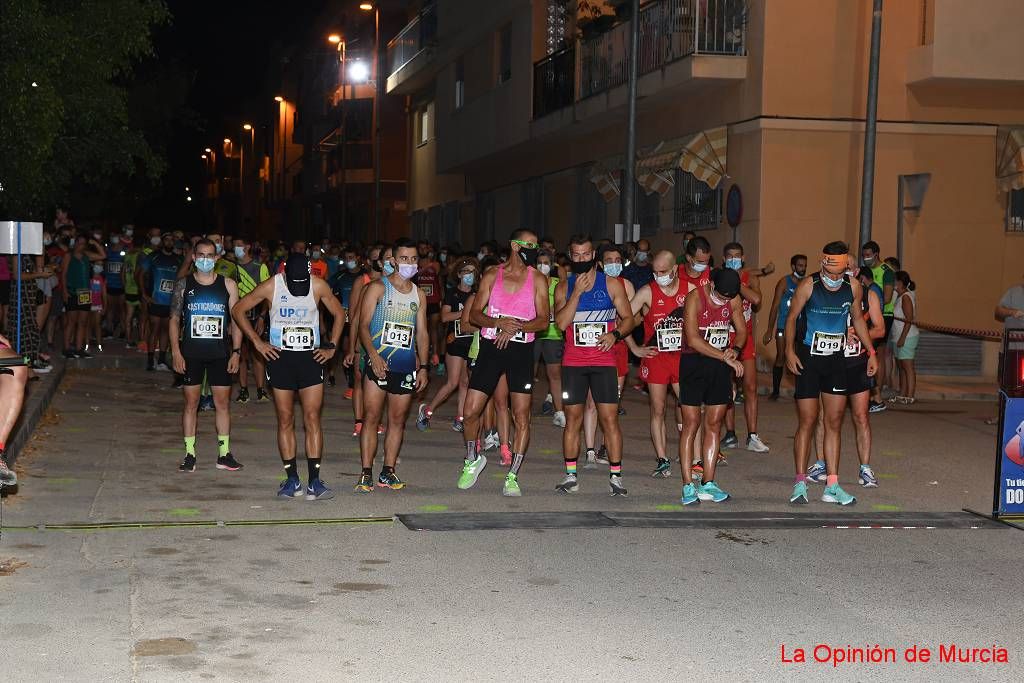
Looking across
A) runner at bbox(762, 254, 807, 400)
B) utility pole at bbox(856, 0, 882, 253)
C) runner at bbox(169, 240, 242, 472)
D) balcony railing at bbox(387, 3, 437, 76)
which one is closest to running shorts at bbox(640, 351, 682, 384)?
runner at bbox(762, 254, 807, 400)

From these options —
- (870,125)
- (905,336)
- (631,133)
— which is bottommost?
(905,336)

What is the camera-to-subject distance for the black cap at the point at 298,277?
10.4 m

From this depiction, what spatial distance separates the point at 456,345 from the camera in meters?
14.4

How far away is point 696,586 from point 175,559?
9.61 feet

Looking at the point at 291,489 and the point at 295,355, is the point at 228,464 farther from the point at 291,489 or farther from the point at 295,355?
the point at 295,355

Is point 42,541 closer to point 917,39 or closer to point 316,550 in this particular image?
point 316,550

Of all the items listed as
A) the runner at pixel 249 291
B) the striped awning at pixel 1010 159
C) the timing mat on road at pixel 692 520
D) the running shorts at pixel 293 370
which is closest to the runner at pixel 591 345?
the timing mat on road at pixel 692 520

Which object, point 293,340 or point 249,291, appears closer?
point 293,340

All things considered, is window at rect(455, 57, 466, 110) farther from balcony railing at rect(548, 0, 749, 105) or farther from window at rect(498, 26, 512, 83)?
balcony railing at rect(548, 0, 749, 105)

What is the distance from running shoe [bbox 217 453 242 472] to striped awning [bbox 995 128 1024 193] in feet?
52.2

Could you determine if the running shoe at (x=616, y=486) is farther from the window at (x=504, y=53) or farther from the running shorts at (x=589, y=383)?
the window at (x=504, y=53)

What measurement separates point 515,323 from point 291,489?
2.05 m

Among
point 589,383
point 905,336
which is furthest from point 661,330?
point 905,336

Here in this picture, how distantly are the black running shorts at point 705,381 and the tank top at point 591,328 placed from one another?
57 centimetres
